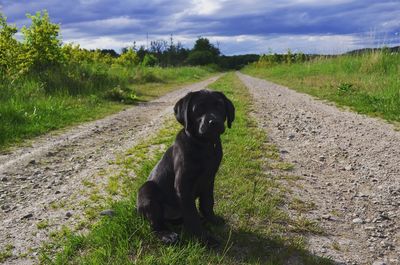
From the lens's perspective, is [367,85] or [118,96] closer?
[367,85]

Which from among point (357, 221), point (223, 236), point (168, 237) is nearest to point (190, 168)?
point (168, 237)

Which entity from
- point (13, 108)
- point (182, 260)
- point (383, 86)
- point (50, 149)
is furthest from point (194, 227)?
point (383, 86)

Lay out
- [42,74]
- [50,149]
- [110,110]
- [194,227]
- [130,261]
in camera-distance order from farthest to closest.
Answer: [42,74]
[110,110]
[50,149]
[194,227]
[130,261]

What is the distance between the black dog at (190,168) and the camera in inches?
126

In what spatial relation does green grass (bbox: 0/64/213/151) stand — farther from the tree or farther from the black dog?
the tree

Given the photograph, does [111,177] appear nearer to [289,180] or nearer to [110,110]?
[289,180]

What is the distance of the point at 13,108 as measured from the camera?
349 inches

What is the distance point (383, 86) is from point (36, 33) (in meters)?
11.2

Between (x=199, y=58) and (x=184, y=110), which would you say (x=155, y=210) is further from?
(x=199, y=58)

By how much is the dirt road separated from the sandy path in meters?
2.55

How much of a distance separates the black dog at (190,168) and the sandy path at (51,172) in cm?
109

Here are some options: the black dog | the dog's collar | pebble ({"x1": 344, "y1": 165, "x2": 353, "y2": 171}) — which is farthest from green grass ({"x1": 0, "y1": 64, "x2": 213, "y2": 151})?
pebble ({"x1": 344, "y1": 165, "x2": 353, "y2": 171})

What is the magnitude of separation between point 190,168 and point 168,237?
0.61m

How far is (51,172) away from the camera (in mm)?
5727
